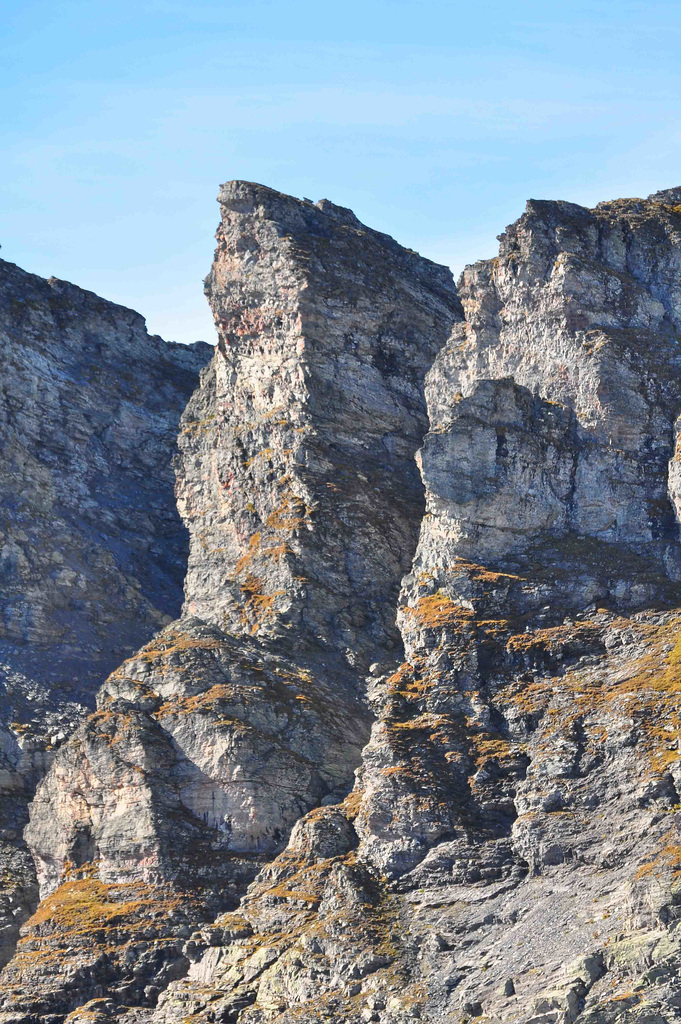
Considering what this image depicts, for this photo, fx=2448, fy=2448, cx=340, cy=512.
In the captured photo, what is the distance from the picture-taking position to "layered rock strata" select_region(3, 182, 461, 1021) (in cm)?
11962

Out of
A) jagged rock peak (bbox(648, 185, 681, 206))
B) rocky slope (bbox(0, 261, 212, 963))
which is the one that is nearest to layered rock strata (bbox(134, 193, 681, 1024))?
jagged rock peak (bbox(648, 185, 681, 206))

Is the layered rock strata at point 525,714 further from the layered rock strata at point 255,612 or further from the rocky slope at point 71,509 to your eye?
the rocky slope at point 71,509

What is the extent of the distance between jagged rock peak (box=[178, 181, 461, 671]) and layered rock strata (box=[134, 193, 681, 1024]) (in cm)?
652

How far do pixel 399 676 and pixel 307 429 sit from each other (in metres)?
21.5

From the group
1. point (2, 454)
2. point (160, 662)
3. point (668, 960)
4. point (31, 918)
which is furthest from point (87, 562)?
point (668, 960)

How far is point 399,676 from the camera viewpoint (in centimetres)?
12100

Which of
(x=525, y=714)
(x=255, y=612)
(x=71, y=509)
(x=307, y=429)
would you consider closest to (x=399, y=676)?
(x=525, y=714)

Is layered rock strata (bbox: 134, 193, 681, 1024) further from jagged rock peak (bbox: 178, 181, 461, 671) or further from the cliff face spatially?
jagged rock peak (bbox: 178, 181, 461, 671)

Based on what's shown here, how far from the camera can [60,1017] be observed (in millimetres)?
114312

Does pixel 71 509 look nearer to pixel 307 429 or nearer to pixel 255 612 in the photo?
pixel 307 429

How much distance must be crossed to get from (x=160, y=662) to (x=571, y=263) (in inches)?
1201

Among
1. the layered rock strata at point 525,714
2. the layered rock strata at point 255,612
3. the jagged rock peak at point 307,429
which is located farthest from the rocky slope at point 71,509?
the layered rock strata at point 525,714

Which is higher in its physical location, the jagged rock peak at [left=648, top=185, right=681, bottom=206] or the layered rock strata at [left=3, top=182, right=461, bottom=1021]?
the jagged rock peak at [left=648, top=185, right=681, bottom=206]

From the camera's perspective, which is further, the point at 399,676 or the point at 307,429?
the point at 307,429
